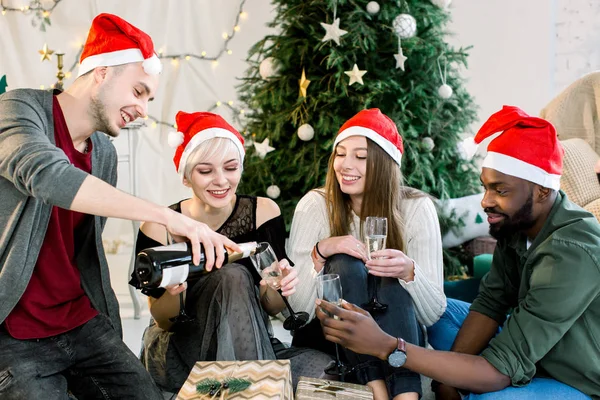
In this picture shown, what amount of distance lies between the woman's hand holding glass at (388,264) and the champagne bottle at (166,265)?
65 centimetres

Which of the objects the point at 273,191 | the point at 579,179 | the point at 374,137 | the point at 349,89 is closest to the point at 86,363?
the point at 374,137

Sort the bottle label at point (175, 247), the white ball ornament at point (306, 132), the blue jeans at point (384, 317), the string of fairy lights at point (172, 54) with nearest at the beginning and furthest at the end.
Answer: the bottle label at point (175, 247)
the blue jeans at point (384, 317)
the white ball ornament at point (306, 132)
the string of fairy lights at point (172, 54)

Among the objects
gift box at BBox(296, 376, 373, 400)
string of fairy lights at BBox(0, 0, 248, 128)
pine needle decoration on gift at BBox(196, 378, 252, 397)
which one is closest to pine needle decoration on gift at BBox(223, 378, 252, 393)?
pine needle decoration on gift at BBox(196, 378, 252, 397)

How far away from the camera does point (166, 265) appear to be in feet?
5.35

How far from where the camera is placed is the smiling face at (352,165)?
8.05ft

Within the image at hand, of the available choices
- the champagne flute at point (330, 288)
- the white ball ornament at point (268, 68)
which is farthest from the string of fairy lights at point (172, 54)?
the champagne flute at point (330, 288)

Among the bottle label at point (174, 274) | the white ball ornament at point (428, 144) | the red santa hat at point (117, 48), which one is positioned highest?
the red santa hat at point (117, 48)

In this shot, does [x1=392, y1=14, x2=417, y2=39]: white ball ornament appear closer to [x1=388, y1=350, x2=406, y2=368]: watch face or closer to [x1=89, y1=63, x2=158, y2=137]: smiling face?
[x1=89, y1=63, x2=158, y2=137]: smiling face

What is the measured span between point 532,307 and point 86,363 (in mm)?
1346

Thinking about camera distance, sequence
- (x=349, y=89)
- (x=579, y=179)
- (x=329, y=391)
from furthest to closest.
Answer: (x=349, y=89) → (x=579, y=179) → (x=329, y=391)

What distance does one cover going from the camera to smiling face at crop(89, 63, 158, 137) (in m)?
2.01

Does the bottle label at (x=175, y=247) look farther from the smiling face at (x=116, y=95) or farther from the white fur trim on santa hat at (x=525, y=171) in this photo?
the white fur trim on santa hat at (x=525, y=171)

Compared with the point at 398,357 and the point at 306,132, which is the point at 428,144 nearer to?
the point at 306,132

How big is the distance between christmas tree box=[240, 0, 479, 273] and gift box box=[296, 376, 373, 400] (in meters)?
1.78
